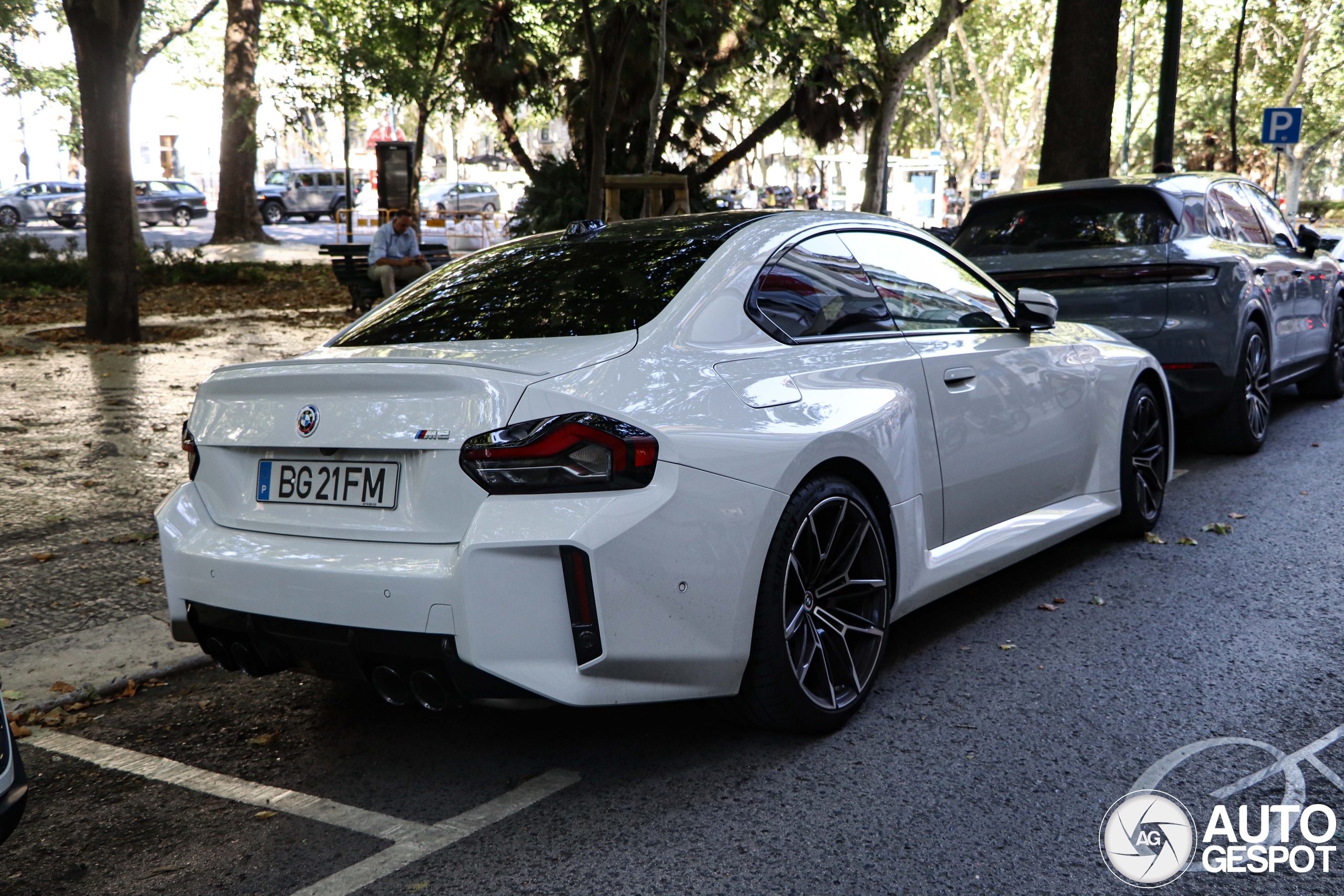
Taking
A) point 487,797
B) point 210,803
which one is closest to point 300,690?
point 210,803

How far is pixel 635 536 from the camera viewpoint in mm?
2971

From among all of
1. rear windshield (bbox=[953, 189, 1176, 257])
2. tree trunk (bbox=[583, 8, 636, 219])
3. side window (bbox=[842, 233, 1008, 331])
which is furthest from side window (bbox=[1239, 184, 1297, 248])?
tree trunk (bbox=[583, 8, 636, 219])

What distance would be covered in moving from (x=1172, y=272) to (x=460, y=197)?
4589 cm

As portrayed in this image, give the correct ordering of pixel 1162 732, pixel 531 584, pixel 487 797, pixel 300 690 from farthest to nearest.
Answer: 1. pixel 300 690
2. pixel 1162 732
3. pixel 487 797
4. pixel 531 584

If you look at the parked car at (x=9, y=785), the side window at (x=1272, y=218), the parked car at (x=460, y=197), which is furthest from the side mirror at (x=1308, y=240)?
the parked car at (x=460, y=197)

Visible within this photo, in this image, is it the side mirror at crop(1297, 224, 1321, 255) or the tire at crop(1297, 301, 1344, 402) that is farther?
the tire at crop(1297, 301, 1344, 402)

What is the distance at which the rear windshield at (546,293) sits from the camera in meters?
3.57

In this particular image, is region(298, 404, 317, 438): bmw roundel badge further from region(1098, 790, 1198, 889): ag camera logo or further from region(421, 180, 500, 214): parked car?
region(421, 180, 500, 214): parked car

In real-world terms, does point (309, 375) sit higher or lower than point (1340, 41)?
lower

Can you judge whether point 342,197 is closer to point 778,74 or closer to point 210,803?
point 778,74

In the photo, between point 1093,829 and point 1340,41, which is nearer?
point 1093,829

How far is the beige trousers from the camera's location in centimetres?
1584

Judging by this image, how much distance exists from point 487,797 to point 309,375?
1.22 meters

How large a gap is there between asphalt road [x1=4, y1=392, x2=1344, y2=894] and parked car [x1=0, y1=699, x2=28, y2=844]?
46 centimetres
